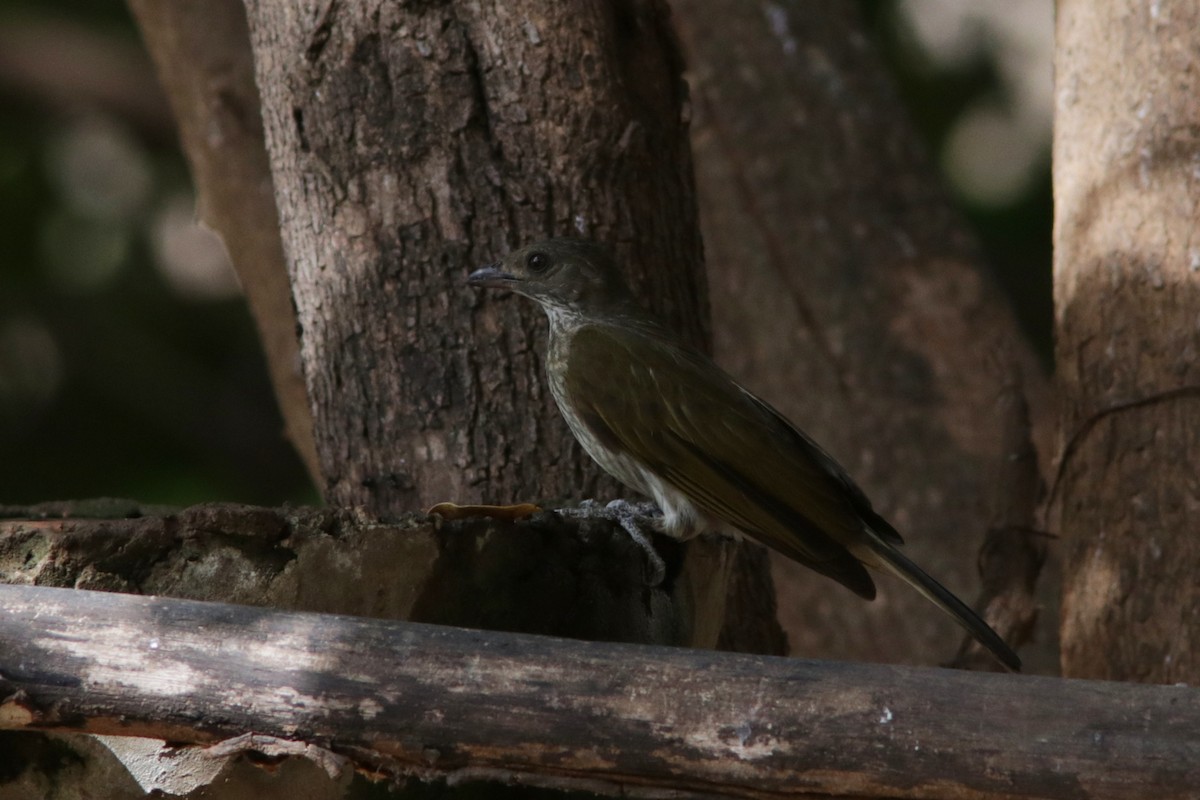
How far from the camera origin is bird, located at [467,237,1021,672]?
3.88 meters

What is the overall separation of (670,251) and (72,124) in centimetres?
615

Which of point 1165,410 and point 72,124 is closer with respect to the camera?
point 1165,410

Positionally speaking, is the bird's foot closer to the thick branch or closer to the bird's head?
the thick branch

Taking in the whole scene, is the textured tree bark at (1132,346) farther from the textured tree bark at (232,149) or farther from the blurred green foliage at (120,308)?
the blurred green foliage at (120,308)

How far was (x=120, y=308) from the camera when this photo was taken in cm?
930

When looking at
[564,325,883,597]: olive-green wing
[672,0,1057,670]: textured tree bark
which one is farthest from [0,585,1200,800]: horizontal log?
[672,0,1057,670]: textured tree bark

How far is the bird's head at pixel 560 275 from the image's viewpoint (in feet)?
13.2

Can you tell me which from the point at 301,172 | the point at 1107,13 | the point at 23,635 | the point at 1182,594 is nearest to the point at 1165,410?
the point at 1182,594

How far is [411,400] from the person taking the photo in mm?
3975

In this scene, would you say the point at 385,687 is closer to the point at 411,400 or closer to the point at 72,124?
the point at 411,400

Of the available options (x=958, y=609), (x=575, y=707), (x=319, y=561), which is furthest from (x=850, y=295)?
(x=575, y=707)

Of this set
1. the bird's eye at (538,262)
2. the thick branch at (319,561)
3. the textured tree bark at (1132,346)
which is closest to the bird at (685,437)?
the bird's eye at (538,262)

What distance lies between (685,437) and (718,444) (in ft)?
0.30

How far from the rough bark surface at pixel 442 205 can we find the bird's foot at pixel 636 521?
26 cm
